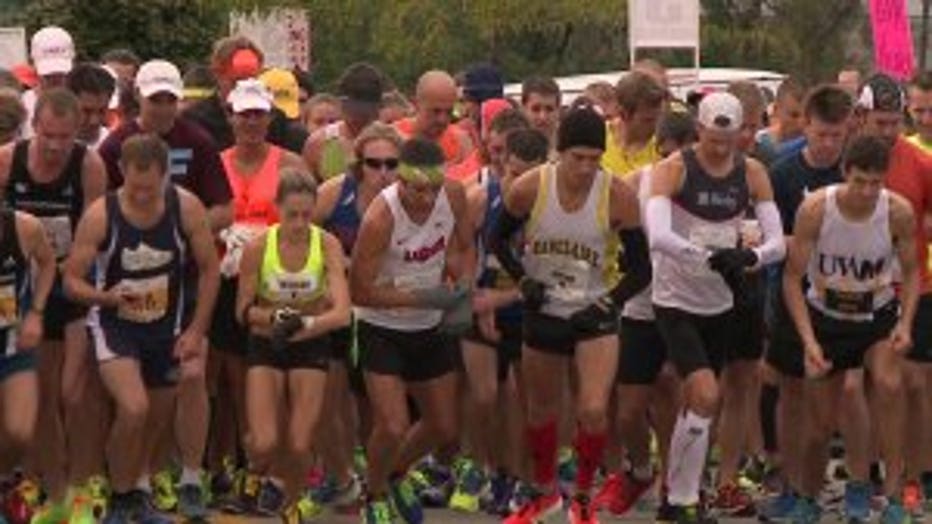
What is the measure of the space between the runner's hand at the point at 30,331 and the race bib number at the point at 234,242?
1364 mm

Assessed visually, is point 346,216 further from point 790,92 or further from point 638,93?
point 790,92

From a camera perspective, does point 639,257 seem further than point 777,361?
No

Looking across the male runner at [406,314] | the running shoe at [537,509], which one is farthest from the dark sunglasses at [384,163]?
the running shoe at [537,509]

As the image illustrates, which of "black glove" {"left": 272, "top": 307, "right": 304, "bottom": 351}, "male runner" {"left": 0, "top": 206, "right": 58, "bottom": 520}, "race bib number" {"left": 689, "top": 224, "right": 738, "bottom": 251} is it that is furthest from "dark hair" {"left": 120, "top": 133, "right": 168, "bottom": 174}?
"race bib number" {"left": 689, "top": 224, "right": 738, "bottom": 251}

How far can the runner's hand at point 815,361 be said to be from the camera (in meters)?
11.1

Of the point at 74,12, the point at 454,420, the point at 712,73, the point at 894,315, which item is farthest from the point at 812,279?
the point at 712,73

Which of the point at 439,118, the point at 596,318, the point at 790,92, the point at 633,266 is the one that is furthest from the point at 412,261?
the point at 790,92

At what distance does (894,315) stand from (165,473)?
383 cm

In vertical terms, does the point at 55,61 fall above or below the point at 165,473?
above

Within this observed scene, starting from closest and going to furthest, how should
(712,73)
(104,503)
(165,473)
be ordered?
(104,503)
(165,473)
(712,73)

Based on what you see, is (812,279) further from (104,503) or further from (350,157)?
(104,503)

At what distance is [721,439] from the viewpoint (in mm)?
11852

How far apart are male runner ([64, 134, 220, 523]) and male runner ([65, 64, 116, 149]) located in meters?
1.19

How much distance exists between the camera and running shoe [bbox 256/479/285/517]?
1153 centimetres
